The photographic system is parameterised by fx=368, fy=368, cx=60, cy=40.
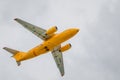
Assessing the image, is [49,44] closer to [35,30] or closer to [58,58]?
[35,30]

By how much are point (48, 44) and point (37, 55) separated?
618 cm

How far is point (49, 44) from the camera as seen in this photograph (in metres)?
103

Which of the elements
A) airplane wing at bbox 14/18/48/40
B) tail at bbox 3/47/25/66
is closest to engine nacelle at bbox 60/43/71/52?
airplane wing at bbox 14/18/48/40

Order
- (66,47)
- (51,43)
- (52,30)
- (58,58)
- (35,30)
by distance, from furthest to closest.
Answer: (58,58)
(66,47)
(35,30)
(51,43)
(52,30)

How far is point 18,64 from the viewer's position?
112 m

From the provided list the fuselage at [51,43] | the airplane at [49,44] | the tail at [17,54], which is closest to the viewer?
the fuselage at [51,43]

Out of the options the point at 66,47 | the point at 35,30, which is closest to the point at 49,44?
the point at 35,30

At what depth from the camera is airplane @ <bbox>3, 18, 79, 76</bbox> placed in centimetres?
10025

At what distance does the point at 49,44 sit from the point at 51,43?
0.77 m

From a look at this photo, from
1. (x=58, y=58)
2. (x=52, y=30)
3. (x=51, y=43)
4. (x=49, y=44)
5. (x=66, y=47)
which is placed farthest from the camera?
(x=58, y=58)

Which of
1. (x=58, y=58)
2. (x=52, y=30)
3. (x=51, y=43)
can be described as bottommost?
(x=58, y=58)

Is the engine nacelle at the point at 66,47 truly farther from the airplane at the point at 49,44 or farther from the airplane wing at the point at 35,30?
the airplane wing at the point at 35,30

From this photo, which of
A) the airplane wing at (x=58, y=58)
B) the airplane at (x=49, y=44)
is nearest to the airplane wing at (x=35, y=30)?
the airplane at (x=49, y=44)

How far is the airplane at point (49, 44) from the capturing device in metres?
100
